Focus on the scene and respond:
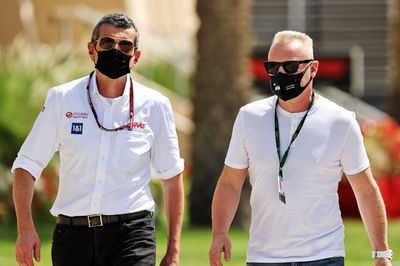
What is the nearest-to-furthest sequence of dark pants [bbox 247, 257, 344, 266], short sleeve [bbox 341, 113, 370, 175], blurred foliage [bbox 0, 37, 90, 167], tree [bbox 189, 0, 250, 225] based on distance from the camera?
dark pants [bbox 247, 257, 344, 266] < short sleeve [bbox 341, 113, 370, 175] < blurred foliage [bbox 0, 37, 90, 167] < tree [bbox 189, 0, 250, 225]

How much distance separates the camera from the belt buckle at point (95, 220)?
5945 millimetres

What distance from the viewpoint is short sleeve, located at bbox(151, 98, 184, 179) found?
6.20m

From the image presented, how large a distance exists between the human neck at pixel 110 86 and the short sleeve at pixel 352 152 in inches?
49.1

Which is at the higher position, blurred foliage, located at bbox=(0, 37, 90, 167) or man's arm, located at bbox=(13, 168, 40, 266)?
man's arm, located at bbox=(13, 168, 40, 266)

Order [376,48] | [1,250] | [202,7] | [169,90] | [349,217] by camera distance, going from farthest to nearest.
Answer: [376,48]
[169,90]
[349,217]
[202,7]
[1,250]

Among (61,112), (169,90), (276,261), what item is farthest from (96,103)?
(169,90)

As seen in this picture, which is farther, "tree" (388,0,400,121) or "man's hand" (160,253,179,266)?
"tree" (388,0,400,121)

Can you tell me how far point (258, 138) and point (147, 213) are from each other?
0.73m

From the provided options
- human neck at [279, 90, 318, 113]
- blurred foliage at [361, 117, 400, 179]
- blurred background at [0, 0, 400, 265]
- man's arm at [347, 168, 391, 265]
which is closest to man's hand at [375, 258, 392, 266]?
man's arm at [347, 168, 391, 265]

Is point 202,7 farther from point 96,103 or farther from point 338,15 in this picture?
point 338,15

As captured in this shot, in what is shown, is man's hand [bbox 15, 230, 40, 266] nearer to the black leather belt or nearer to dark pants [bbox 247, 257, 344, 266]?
the black leather belt

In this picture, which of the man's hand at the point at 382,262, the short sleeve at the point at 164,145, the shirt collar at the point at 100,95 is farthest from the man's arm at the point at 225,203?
the man's hand at the point at 382,262

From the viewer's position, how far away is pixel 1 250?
12703mm

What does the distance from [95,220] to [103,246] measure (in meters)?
0.14
